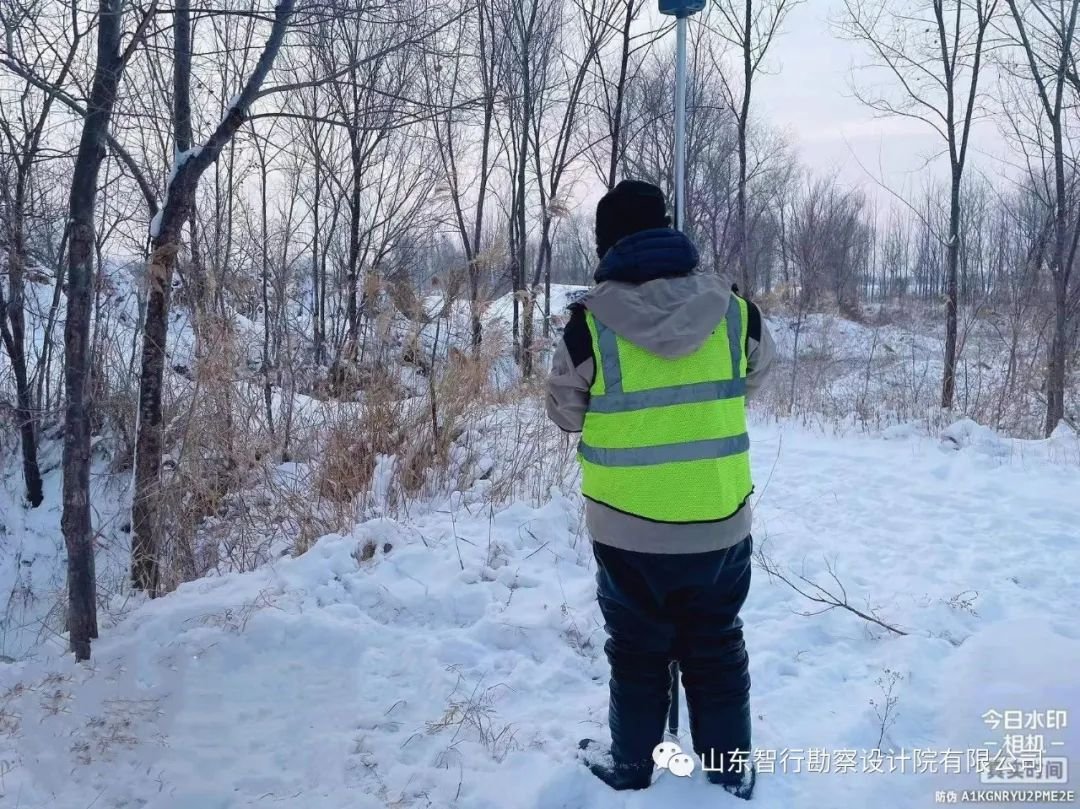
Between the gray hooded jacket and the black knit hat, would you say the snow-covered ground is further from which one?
the black knit hat

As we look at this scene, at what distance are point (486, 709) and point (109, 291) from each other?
638cm

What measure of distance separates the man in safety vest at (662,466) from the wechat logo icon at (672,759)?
0.04 meters

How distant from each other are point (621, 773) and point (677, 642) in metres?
0.46

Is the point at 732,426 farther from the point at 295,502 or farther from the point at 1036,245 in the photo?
the point at 1036,245

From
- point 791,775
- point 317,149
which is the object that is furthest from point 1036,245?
point 317,149

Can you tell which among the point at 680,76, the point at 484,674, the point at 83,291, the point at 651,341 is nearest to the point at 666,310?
the point at 651,341

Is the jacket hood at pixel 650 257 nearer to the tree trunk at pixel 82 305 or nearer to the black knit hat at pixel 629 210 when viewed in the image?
the black knit hat at pixel 629 210

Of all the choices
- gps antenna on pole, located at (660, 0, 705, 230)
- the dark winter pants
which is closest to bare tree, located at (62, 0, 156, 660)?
gps antenna on pole, located at (660, 0, 705, 230)

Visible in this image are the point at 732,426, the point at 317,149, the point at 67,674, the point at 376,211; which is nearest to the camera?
Result: the point at 732,426

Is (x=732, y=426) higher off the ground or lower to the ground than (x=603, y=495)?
higher

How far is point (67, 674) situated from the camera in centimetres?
283

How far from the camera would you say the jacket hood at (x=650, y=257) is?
78.1 inches

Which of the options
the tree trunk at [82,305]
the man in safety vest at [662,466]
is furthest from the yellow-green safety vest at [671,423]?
the tree trunk at [82,305]

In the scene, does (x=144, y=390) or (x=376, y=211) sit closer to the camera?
(x=144, y=390)
